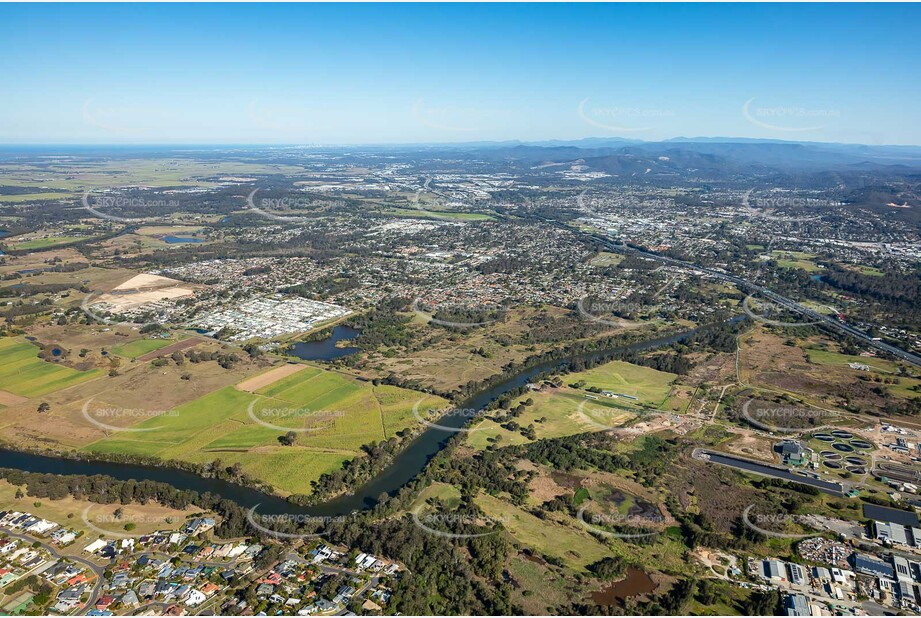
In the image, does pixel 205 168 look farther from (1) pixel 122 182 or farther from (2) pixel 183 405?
(2) pixel 183 405

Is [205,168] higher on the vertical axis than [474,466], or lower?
higher

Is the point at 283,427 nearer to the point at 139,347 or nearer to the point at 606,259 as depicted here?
the point at 139,347

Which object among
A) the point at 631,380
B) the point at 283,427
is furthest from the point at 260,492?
the point at 631,380

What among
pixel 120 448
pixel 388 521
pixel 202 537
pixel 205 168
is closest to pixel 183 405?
pixel 120 448

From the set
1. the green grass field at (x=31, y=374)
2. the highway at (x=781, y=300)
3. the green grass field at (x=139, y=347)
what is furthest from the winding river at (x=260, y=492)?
the highway at (x=781, y=300)

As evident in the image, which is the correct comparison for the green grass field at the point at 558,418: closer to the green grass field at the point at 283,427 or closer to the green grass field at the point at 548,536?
the green grass field at the point at 283,427
